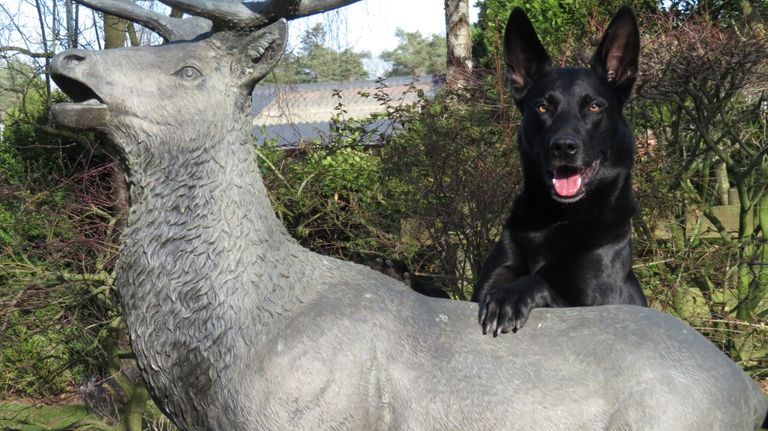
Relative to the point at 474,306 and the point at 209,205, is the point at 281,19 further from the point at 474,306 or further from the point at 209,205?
the point at 474,306

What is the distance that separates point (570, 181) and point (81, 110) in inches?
75.3

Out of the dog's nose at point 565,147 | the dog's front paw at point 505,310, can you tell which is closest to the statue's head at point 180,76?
the dog's front paw at point 505,310

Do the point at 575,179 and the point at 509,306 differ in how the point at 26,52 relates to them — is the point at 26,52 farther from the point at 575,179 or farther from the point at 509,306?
the point at 509,306

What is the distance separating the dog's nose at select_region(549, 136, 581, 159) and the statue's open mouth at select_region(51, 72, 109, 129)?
5.87ft

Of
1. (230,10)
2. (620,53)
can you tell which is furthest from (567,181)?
(230,10)

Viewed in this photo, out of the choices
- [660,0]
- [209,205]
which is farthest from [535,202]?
[660,0]

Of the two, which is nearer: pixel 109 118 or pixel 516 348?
pixel 109 118

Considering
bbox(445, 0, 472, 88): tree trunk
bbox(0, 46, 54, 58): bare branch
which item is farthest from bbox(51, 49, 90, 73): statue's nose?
bbox(445, 0, 472, 88): tree trunk

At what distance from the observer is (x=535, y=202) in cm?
360

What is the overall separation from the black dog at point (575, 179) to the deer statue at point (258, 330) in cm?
95

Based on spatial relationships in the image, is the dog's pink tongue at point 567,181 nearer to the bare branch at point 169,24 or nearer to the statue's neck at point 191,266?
the statue's neck at point 191,266

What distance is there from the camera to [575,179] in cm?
337

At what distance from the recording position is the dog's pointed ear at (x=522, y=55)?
12.0 feet

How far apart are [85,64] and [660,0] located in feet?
27.1
